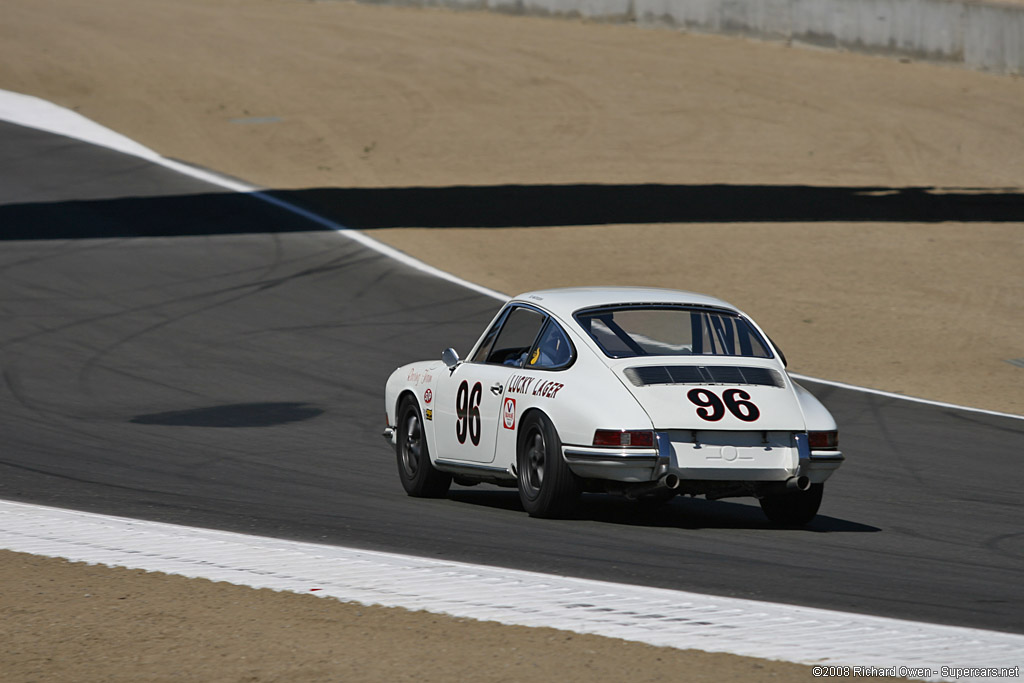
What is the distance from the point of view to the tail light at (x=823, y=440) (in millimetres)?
8570

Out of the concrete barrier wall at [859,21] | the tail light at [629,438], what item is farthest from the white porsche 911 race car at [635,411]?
the concrete barrier wall at [859,21]

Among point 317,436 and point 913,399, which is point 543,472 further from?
point 913,399

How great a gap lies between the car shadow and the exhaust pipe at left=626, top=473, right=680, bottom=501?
56cm

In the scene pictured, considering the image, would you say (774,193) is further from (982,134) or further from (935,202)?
(982,134)

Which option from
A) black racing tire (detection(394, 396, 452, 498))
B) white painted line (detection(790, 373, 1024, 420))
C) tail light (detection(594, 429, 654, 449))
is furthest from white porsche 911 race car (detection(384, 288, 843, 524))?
white painted line (detection(790, 373, 1024, 420))

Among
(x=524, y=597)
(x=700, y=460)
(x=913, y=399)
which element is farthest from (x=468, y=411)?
(x=913, y=399)

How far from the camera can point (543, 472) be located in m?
8.83

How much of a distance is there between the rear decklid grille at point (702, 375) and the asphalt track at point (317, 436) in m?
0.90

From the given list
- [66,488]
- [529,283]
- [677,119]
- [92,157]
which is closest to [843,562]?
[66,488]

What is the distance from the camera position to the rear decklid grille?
8.57 m

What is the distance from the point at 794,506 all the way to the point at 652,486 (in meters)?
1.20

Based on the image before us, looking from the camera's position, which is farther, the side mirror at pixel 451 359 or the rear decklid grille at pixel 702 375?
the side mirror at pixel 451 359

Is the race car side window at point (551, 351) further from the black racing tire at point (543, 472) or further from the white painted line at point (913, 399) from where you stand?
the white painted line at point (913, 399)

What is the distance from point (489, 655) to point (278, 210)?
20.6 meters
